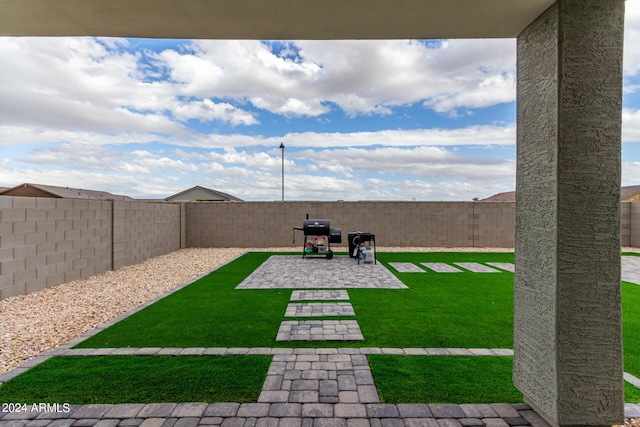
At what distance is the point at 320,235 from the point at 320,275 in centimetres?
212

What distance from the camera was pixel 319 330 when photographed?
3.63m

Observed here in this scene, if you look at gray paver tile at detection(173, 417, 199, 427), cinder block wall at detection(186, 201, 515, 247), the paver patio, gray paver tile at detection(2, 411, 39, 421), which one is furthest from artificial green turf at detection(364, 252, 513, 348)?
cinder block wall at detection(186, 201, 515, 247)

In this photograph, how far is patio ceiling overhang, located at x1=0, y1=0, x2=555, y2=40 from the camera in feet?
6.17

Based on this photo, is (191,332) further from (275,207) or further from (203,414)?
(275,207)

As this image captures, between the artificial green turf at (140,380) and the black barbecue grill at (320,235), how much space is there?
5.92 meters

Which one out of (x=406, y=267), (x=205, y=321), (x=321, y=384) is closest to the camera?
(x=321, y=384)

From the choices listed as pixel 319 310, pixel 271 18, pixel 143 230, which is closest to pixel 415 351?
pixel 319 310

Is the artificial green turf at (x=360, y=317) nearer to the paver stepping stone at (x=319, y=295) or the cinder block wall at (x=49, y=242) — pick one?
the paver stepping stone at (x=319, y=295)

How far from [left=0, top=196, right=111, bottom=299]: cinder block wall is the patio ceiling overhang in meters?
4.46

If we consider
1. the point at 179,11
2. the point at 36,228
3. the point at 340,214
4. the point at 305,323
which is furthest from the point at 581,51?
the point at 340,214

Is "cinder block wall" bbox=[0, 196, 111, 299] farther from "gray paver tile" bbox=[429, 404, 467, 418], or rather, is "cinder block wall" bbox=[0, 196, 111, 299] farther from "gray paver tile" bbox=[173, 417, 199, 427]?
"gray paver tile" bbox=[429, 404, 467, 418]

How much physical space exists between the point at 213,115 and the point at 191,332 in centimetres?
1194

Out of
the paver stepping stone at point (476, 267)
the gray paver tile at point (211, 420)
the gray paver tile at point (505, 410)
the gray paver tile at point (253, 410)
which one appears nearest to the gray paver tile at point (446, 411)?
the gray paver tile at point (505, 410)

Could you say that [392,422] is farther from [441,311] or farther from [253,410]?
[441,311]
